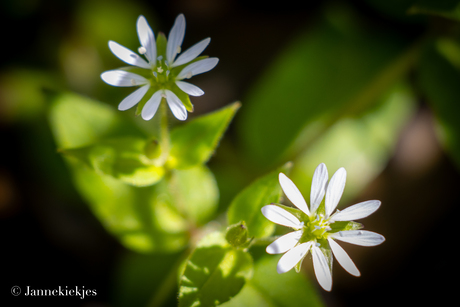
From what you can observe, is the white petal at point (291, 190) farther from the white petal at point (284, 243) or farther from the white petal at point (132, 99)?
the white petal at point (132, 99)

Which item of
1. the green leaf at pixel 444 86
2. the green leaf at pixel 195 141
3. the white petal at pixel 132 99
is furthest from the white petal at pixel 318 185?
the green leaf at pixel 444 86

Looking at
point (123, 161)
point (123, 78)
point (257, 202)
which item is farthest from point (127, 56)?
point (257, 202)

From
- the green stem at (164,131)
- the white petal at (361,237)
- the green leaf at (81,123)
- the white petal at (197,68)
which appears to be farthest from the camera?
the green leaf at (81,123)

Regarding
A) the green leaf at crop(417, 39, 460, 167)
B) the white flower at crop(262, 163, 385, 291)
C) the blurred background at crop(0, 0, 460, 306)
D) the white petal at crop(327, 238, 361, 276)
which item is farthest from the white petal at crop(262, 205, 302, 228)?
the green leaf at crop(417, 39, 460, 167)

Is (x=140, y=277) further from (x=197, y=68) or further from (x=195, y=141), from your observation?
(x=197, y=68)

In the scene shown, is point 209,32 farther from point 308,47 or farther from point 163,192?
point 163,192

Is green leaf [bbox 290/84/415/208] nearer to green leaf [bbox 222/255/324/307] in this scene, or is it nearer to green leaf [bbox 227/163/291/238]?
green leaf [bbox 222/255/324/307]
